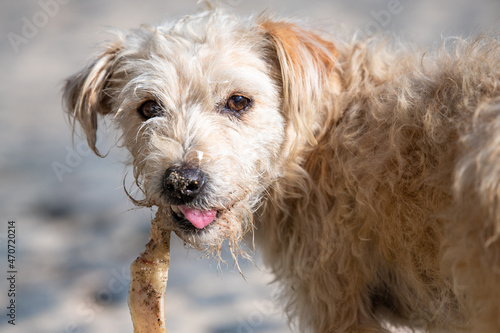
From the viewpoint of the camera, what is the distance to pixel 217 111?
2346 mm

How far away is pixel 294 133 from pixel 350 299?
28.3 inches

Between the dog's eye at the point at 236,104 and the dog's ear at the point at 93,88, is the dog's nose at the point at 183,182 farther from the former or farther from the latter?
the dog's ear at the point at 93,88

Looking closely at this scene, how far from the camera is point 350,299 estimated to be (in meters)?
2.33

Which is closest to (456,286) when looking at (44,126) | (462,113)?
(462,113)

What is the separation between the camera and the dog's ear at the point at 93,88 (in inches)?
103

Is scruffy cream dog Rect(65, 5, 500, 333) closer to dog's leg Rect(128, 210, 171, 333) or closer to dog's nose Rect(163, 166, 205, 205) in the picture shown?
dog's nose Rect(163, 166, 205, 205)

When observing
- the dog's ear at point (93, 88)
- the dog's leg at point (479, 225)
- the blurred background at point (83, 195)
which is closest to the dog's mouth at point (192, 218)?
the blurred background at point (83, 195)

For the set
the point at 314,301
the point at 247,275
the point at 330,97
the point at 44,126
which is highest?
the point at 330,97

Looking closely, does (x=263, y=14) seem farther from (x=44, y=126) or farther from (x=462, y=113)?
(x=44, y=126)

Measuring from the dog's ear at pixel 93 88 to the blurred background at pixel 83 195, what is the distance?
27cm

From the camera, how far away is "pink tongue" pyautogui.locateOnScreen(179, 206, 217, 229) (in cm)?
216

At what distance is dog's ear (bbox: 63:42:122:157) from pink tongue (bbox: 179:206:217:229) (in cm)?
66

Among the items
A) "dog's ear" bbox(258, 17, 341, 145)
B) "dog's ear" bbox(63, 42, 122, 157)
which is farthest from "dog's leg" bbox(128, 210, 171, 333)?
"dog's ear" bbox(258, 17, 341, 145)

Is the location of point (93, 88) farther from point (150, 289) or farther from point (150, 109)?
point (150, 289)
